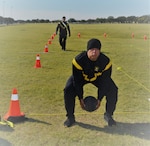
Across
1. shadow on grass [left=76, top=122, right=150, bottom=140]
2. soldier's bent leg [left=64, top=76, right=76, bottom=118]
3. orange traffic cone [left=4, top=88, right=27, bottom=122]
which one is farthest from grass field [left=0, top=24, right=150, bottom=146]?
soldier's bent leg [left=64, top=76, right=76, bottom=118]

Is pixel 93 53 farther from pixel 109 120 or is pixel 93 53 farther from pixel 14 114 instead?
pixel 14 114

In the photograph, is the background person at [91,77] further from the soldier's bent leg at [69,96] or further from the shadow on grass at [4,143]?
the shadow on grass at [4,143]

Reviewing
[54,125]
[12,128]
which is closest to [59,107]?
[54,125]

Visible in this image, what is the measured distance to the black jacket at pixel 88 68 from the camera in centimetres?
502

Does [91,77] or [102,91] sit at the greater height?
[91,77]

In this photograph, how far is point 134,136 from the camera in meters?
4.78

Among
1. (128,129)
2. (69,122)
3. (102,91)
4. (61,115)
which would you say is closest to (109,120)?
(128,129)

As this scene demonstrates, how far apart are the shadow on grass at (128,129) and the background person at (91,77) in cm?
14

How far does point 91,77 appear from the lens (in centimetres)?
520

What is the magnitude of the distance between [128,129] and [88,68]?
1.18m

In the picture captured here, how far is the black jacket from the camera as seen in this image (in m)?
5.02

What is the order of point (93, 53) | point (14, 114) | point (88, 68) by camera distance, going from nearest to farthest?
1. point (93, 53)
2. point (88, 68)
3. point (14, 114)

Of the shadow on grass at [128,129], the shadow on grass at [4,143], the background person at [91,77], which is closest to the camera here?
the shadow on grass at [4,143]

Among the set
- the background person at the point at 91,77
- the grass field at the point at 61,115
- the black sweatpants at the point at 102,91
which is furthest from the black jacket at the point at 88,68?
the grass field at the point at 61,115
